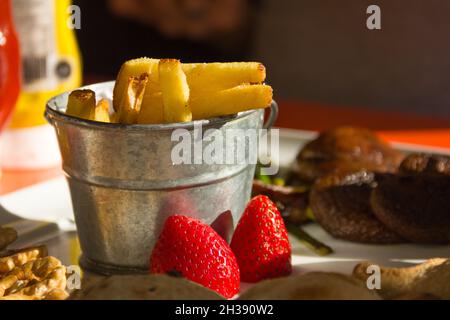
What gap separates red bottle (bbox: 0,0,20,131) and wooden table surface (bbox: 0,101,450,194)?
0.96 meters

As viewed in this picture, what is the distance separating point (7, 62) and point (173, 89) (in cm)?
61

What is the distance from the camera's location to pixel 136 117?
1462 mm

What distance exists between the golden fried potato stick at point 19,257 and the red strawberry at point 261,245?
362mm

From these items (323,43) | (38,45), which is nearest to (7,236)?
(38,45)

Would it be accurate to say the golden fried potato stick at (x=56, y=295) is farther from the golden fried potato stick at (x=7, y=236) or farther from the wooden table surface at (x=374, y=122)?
the wooden table surface at (x=374, y=122)

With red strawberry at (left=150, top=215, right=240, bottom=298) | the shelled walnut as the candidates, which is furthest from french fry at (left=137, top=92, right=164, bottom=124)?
the shelled walnut

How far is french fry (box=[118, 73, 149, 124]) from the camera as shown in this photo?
1434 millimetres

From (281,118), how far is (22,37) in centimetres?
90

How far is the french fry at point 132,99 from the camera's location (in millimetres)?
1434

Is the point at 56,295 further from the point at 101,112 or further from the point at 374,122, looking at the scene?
the point at 374,122

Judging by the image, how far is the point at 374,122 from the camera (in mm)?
2592

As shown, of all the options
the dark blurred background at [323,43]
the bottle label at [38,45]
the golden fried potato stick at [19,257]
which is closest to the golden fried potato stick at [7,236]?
the golden fried potato stick at [19,257]
